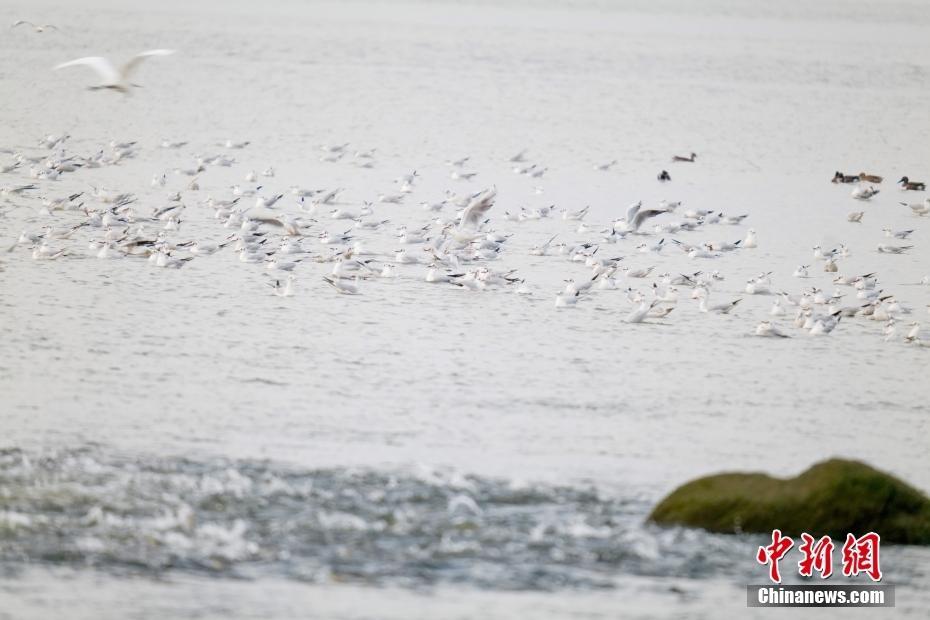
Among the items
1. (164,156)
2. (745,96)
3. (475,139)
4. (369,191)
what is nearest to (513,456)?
(369,191)

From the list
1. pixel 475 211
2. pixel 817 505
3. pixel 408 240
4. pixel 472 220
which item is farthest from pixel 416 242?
pixel 817 505

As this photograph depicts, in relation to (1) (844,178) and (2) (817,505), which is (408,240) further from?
(2) (817,505)

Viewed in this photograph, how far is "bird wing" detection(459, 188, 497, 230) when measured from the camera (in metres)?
16.7

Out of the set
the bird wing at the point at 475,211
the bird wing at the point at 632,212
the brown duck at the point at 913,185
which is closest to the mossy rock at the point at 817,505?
the bird wing at the point at 475,211

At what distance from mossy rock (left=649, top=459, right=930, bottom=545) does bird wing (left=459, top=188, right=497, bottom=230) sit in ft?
28.4

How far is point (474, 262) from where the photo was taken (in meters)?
16.6

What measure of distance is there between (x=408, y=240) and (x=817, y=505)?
970 cm

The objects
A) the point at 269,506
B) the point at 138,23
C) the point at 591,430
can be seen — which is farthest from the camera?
the point at 138,23

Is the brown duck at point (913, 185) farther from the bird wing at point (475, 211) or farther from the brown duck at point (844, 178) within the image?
the bird wing at point (475, 211)

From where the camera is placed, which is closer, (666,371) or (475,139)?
(666,371)

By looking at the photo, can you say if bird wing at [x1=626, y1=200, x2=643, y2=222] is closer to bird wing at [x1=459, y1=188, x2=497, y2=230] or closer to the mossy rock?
bird wing at [x1=459, y1=188, x2=497, y2=230]

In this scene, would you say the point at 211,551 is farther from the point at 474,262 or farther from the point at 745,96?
the point at 745,96

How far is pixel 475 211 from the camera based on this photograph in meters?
16.8

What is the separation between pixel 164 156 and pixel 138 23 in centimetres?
2425
